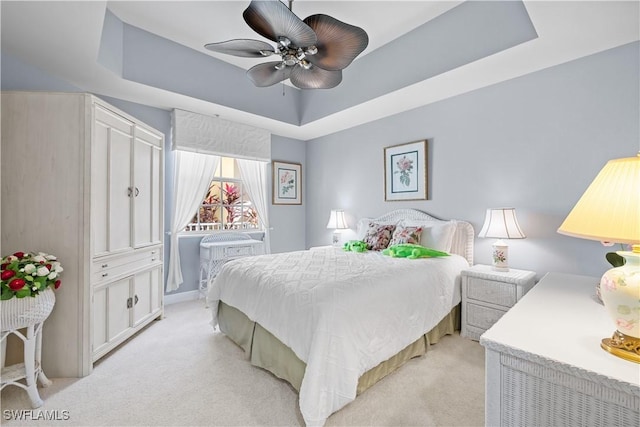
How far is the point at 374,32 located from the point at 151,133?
2545 mm

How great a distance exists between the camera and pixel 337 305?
1.63 m

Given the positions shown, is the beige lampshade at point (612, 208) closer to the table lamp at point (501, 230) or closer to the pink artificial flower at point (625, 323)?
the pink artificial flower at point (625, 323)

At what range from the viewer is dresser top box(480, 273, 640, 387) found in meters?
0.83

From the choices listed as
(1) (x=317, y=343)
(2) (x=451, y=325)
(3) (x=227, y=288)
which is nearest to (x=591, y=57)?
(2) (x=451, y=325)

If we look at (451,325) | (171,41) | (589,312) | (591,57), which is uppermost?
(171,41)

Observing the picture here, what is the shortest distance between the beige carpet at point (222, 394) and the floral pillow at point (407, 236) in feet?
3.41

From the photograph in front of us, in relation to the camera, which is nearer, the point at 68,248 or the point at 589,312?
the point at 589,312

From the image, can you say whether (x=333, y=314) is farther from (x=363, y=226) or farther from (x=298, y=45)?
(x=363, y=226)

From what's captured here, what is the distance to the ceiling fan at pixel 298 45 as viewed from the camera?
1626 millimetres

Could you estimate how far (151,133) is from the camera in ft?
9.32

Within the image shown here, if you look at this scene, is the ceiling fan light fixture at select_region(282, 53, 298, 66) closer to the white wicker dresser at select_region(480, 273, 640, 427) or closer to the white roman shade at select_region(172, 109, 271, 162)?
the white wicker dresser at select_region(480, 273, 640, 427)

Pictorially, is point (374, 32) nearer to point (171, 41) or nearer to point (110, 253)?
point (171, 41)

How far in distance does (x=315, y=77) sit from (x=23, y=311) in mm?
2524

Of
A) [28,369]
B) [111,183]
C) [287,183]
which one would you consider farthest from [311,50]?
[287,183]
